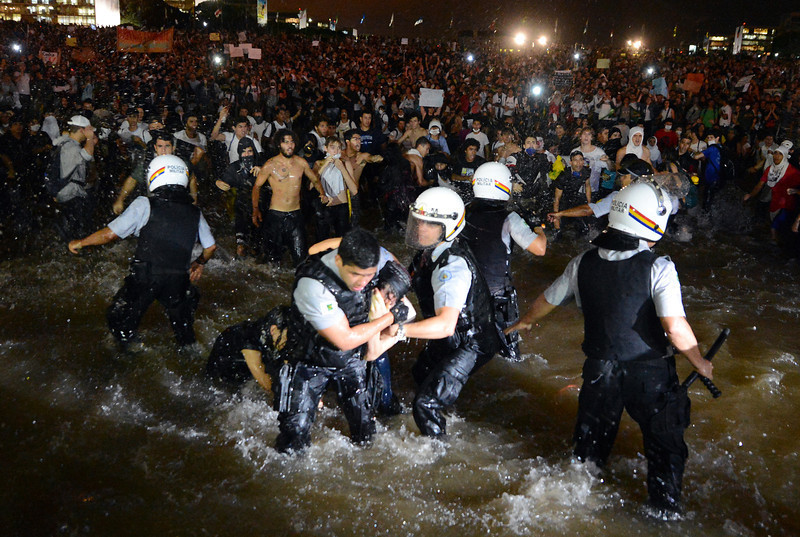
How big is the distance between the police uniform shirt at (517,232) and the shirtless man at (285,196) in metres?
3.25

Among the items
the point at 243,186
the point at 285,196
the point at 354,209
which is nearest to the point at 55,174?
the point at 243,186

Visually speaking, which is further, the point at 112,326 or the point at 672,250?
the point at 672,250

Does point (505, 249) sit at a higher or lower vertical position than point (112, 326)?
higher

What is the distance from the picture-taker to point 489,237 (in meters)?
4.60

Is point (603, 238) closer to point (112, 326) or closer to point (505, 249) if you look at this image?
point (505, 249)

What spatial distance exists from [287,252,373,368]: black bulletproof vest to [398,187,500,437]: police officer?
460 mm

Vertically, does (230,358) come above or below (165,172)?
below

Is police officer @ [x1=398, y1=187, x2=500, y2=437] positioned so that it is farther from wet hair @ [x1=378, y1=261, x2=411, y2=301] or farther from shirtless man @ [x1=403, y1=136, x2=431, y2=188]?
shirtless man @ [x1=403, y1=136, x2=431, y2=188]

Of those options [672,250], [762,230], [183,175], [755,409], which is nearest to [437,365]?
[183,175]

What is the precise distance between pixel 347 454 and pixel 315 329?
111 centimetres

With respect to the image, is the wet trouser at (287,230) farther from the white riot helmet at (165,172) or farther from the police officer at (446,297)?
the police officer at (446,297)

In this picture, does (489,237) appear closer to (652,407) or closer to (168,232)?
(652,407)

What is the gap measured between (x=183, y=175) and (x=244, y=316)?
2343 mm

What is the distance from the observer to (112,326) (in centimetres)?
470
